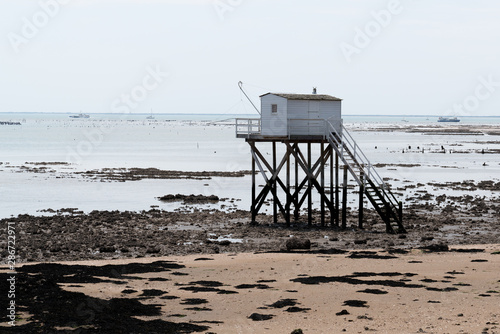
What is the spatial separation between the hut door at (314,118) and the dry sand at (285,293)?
1155 centimetres

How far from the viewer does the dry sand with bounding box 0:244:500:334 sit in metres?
19.2

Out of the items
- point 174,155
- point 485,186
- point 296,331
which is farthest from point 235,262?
point 174,155

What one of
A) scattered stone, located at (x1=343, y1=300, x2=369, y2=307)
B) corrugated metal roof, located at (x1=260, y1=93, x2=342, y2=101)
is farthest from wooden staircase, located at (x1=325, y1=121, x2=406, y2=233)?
scattered stone, located at (x1=343, y1=300, x2=369, y2=307)

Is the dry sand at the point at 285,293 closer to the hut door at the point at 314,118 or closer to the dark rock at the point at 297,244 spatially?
the dark rock at the point at 297,244

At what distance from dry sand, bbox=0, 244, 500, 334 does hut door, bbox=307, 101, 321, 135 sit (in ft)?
37.9

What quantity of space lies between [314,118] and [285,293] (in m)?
18.8

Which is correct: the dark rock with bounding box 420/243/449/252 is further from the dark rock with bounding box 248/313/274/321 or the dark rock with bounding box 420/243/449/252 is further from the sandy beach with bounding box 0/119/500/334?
the dark rock with bounding box 248/313/274/321

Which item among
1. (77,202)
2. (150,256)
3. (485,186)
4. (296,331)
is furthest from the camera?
(485,186)

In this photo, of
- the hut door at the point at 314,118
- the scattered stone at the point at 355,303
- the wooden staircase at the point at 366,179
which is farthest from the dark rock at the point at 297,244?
the scattered stone at the point at 355,303

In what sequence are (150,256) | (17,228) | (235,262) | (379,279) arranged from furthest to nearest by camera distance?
(17,228) → (150,256) → (235,262) → (379,279)

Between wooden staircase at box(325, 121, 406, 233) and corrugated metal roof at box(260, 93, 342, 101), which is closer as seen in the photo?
wooden staircase at box(325, 121, 406, 233)

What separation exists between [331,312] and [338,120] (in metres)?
21.1

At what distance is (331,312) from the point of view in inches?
813

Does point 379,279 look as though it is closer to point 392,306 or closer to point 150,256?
point 392,306
